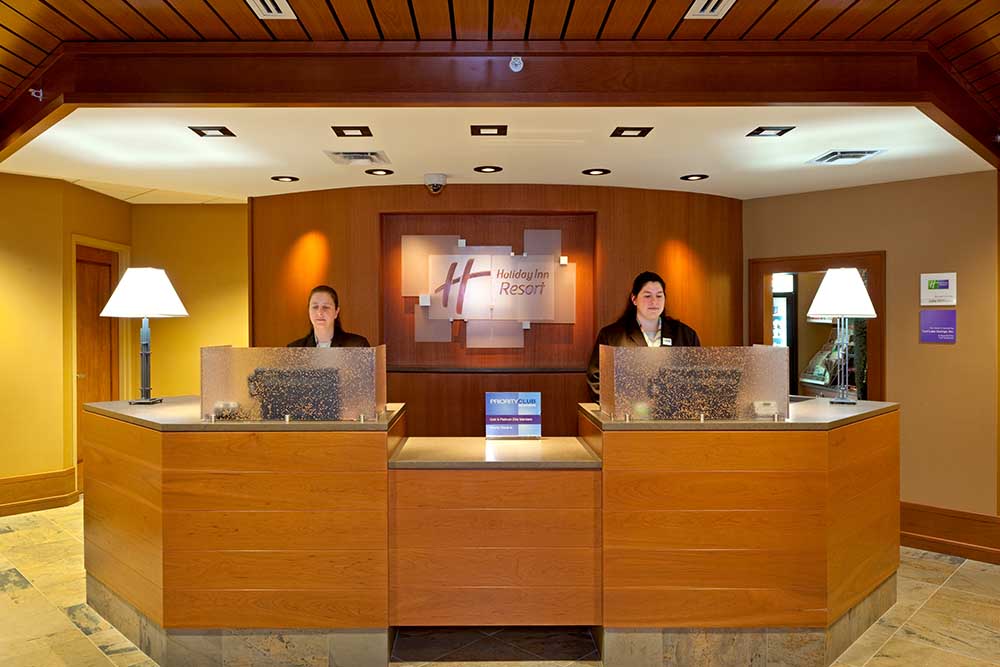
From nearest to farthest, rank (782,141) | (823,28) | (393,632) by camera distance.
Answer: (823,28), (393,632), (782,141)

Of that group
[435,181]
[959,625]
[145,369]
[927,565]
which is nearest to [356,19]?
[145,369]

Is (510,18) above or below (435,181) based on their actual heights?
above

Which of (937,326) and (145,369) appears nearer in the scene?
(145,369)

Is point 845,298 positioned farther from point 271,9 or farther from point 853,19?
point 271,9

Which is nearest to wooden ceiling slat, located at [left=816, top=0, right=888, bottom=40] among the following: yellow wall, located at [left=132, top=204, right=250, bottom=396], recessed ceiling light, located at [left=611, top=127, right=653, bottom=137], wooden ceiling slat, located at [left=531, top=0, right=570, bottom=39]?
recessed ceiling light, located at [left=611, top=127, right=653, bottom=137]

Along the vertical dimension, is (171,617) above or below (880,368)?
below

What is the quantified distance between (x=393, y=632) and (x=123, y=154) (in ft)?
11.1

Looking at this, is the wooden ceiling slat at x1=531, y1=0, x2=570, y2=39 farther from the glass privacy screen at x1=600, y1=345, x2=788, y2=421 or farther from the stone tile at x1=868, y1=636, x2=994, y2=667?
the stone tile at x1=868, y1=636, x2=994, y2=667

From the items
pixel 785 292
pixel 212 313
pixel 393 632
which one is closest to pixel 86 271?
pixel 212 313

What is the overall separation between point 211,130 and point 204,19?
99 cm

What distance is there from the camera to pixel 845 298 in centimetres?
375

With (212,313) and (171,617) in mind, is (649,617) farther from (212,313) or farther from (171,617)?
(212,313)

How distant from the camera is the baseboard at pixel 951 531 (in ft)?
15.4

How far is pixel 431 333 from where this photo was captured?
5.93m
